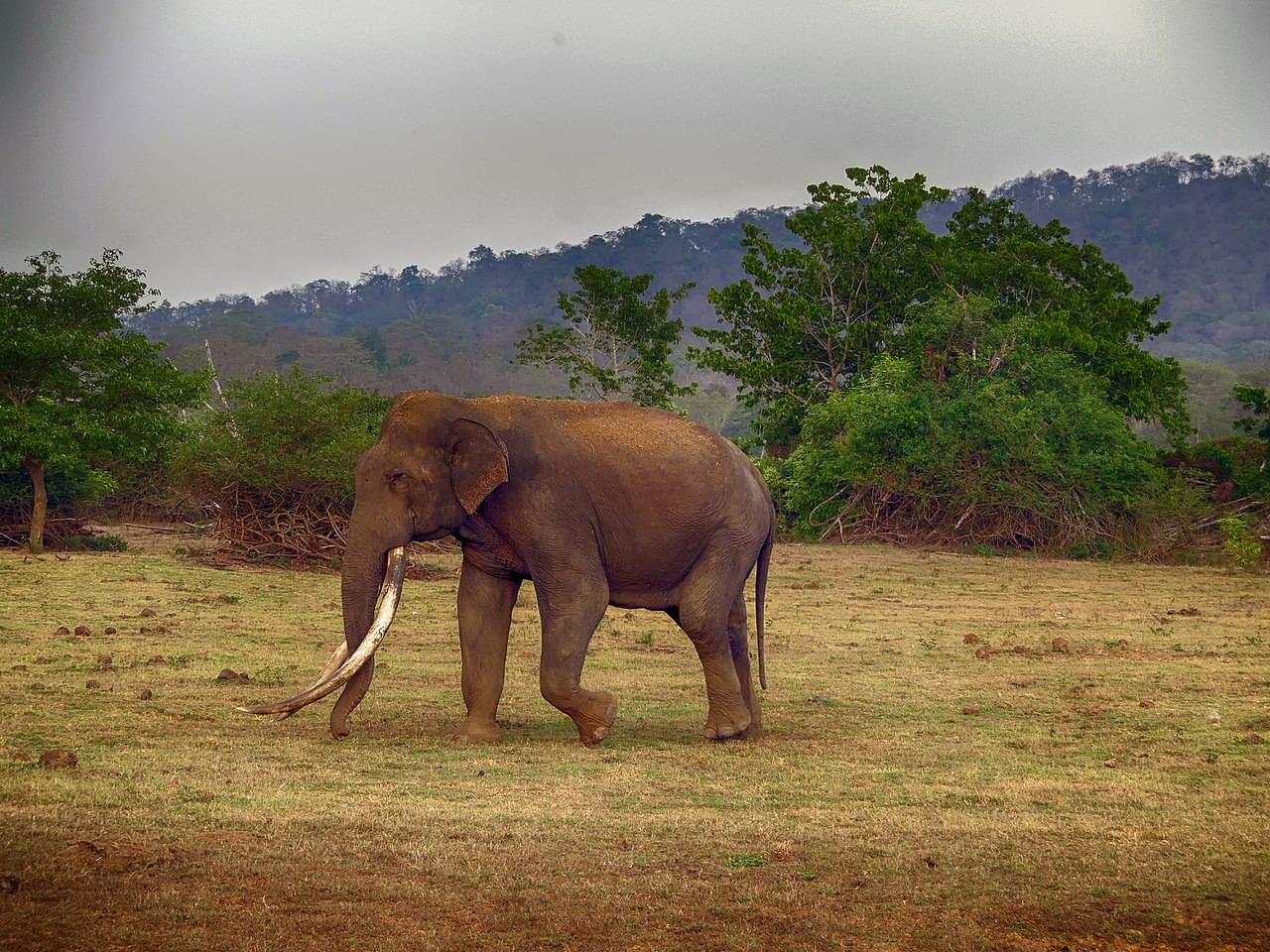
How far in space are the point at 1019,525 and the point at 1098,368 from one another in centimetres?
671

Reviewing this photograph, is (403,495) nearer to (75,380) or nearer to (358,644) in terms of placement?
(358,644)

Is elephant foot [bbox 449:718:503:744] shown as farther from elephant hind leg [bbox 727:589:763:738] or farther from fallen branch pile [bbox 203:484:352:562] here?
fallen branch pile [bbox 203:484:352:562]

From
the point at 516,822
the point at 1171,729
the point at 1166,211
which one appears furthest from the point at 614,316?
the point at 1166,211

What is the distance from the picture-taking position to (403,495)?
10195mm

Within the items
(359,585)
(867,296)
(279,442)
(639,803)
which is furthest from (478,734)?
(867,296)

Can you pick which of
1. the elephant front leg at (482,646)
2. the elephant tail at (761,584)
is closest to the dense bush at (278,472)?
the elephant tail at (761,584)

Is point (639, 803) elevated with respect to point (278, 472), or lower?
lower

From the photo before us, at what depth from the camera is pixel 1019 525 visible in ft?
103

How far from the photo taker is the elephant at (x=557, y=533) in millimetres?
10094

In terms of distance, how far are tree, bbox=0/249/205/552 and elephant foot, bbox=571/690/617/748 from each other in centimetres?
1546

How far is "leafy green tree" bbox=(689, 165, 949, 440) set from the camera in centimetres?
3803

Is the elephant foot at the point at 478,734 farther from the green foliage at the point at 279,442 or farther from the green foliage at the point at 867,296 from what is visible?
the green foliage at the point at 867,296

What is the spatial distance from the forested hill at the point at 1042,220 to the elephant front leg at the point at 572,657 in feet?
323

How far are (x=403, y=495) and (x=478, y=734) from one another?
1.73m
